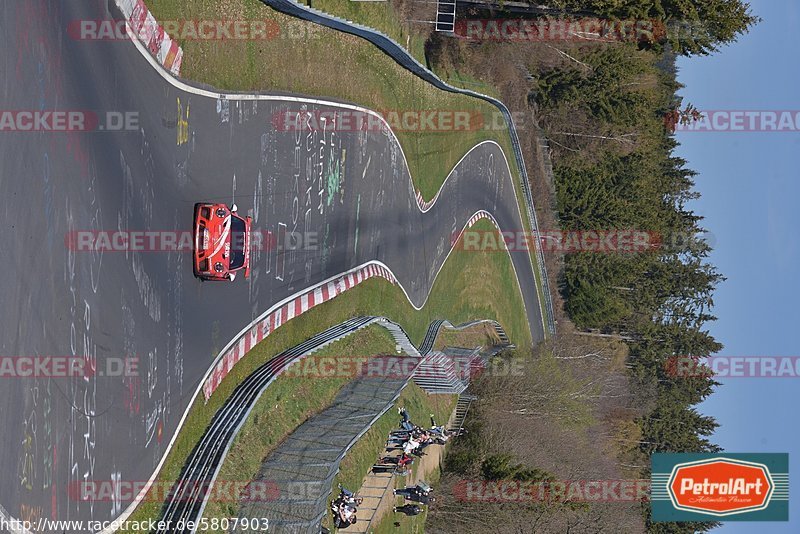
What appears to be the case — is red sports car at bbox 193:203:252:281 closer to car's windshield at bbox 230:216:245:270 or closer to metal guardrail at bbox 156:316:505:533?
car's windshield at bbox 230:216:245:270

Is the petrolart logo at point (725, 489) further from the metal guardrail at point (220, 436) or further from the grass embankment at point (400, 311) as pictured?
the grass embankment at point (400, 311)

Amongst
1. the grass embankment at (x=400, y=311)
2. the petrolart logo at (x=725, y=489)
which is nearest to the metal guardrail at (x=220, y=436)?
the grass embankment at (x=400, y=311)

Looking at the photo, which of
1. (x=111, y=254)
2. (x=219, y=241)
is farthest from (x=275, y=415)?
(x=111, y=254)

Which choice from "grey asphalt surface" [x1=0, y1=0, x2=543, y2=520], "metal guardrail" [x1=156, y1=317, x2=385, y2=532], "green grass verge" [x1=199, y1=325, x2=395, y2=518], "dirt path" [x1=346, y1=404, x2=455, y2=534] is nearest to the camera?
"grey asphalt surface" [x1=0, y1=0, x2=543, y2=520]

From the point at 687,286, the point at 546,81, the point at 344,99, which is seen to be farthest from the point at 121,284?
the point at 687,286

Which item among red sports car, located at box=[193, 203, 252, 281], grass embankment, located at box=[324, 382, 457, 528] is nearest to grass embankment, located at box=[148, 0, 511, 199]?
red sports car, located at box=[193, 203, 252, 281]

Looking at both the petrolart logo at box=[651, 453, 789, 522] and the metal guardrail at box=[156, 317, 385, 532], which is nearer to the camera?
the metal guardrail at box=[156, 317, 385, 532]

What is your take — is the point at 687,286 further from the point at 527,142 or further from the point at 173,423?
the point at 173,423
